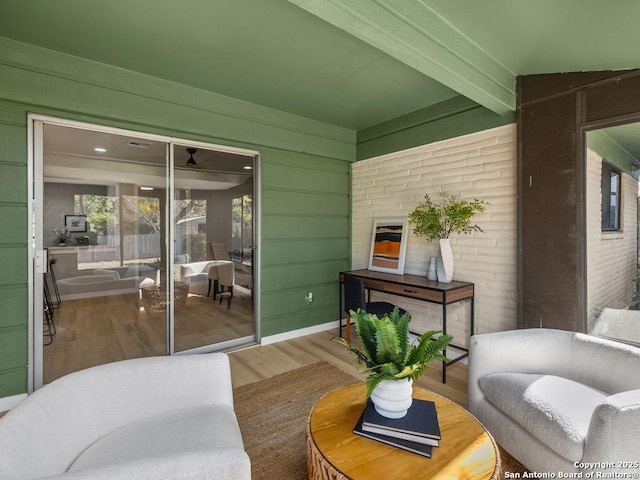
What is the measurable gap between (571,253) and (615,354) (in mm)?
926

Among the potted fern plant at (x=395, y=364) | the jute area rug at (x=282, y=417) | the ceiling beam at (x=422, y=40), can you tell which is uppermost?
the ceiling beam at (x=422, y=40)

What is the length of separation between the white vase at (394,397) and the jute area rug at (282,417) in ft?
2.36

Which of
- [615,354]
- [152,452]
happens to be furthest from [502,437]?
[152,452]

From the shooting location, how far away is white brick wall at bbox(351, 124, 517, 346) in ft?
9.50

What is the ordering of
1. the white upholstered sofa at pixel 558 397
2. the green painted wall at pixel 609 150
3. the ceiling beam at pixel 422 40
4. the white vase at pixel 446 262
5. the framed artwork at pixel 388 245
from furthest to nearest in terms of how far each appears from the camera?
the framed artwork at pixel 388 245 → the white vase at pixel 446 262 → the green painted wall at pixel 609 150 → the ceiling beam at pixel 422 40 → the white upholstered sofa at pixel 558 397

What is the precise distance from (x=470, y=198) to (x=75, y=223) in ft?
11.8

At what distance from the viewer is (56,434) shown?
124cm

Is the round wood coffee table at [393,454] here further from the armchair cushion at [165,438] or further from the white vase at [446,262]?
the white vase at [446,262]

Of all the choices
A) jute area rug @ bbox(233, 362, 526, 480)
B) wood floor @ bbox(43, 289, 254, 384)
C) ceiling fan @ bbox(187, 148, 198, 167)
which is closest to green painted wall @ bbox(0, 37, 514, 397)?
ceiling fan @ bbox(187, 148, 198, 167)

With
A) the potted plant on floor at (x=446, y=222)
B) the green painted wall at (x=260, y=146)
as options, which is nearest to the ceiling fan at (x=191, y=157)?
the green painted wall at (x=260, y=146)

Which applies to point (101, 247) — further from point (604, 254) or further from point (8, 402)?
point (604, 254)

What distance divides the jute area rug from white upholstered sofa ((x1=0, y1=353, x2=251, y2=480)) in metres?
0.47

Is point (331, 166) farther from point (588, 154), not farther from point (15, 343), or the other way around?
point (15, 343)

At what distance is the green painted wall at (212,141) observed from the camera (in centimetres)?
240
